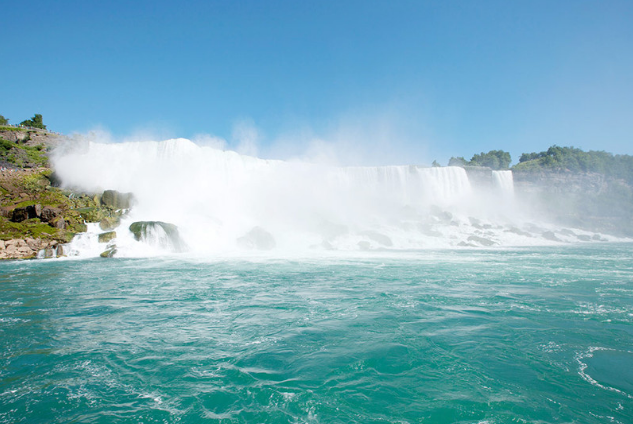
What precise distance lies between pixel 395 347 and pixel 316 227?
88.1 feet

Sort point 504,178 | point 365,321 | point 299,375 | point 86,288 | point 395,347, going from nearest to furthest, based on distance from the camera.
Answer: point 299,375
point 395,347
point 365,321
point 86,288
point 504,178

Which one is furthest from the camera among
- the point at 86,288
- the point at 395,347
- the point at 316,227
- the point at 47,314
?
the point at 316,227

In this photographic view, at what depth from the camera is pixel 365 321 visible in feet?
24.5

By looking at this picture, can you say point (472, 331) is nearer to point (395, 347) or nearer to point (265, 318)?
point (395, 347)

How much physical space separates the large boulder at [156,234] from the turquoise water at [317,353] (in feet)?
37.8

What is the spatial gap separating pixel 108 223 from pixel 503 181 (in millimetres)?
53472

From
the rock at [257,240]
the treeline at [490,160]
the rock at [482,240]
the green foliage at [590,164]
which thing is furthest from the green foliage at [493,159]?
the rock at [257,240]

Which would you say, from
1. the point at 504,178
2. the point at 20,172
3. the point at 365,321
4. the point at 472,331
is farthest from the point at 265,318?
the point at 504,178

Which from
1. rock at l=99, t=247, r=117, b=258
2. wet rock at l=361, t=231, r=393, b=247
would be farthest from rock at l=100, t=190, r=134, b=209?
wet rock at l=361, t=231, r=393, b=247

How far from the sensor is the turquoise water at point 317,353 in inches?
156

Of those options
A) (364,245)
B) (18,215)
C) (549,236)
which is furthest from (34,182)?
(549,236)

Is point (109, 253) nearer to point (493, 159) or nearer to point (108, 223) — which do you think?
point (108, 223)

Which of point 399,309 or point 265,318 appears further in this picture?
point 399,309

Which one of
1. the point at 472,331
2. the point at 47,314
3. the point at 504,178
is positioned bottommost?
the point at 472,331
